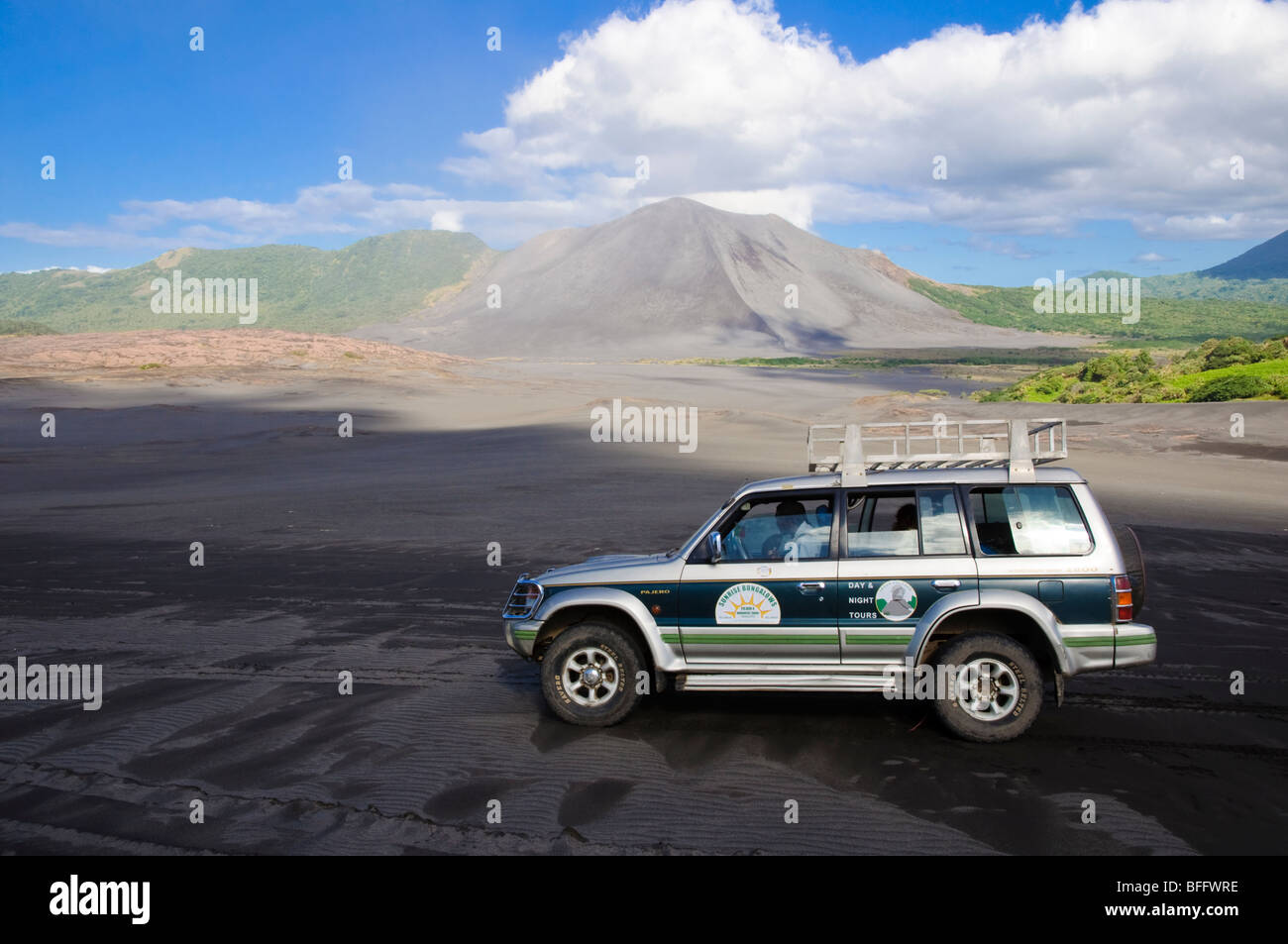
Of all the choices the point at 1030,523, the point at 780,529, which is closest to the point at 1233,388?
the point at 1030,523

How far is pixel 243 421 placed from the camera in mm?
41375

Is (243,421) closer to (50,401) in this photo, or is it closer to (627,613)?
(50,401)

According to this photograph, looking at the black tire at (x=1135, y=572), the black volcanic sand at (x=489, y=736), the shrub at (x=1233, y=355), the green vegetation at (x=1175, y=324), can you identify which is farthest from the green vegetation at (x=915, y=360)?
the black tire at (x=1135, y=572)

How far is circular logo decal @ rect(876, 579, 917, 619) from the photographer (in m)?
6.75

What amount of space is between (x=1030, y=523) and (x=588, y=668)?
10.8 feet

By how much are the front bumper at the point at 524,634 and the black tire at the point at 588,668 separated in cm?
22

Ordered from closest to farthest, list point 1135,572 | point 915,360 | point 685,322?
point 1135,572 → point 915,360 → point 685,322

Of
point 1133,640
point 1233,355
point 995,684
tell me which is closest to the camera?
point 1133,640

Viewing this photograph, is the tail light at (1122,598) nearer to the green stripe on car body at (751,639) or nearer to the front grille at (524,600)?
the green stripe on car body at (751,639)

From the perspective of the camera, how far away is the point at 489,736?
22.8 feet

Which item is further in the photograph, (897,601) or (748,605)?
(748,605)

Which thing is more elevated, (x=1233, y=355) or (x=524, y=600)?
(x=1233, y=355)

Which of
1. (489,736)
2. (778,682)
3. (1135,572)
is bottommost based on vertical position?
(489,736)

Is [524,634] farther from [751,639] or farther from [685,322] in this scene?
[685,322]
